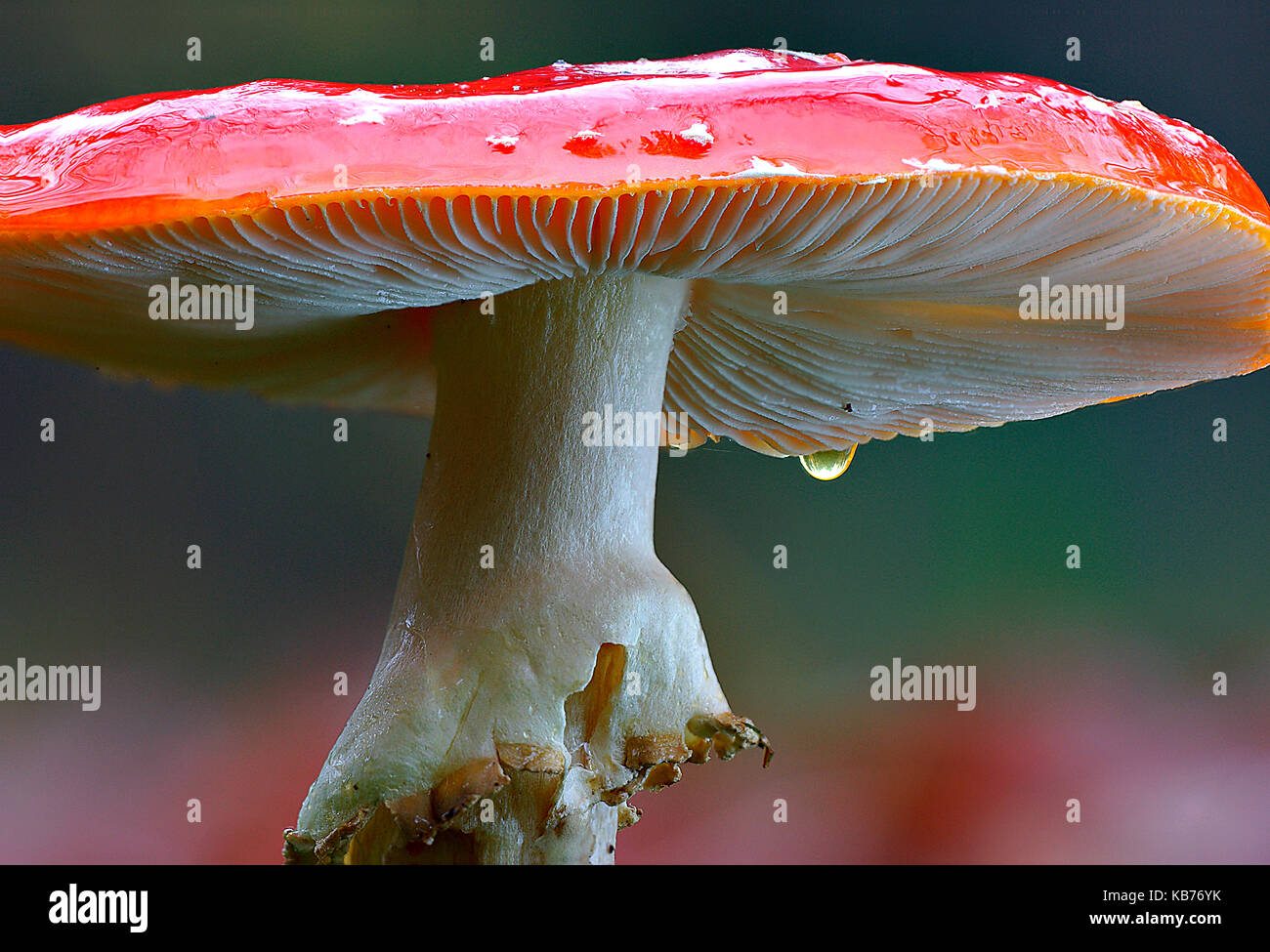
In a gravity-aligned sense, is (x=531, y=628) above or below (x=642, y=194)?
below

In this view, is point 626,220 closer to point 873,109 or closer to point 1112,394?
point 873,109

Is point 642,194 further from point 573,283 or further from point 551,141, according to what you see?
point 573,283

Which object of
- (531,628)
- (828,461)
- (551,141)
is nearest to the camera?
(551,141)

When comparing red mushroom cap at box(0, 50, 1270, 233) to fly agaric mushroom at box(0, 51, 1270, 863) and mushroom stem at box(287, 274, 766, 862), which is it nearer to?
fly agaric mushroom at box(0, 51, 1270, 863)

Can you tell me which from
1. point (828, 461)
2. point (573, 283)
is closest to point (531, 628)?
point (573, 283)

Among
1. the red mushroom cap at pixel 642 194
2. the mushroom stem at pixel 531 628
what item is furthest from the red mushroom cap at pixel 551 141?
the mushroom stem at pixel 531 628

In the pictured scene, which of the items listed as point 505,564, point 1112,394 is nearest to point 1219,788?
point 1112,394

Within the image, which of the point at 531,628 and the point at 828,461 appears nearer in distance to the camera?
the point at 531,628


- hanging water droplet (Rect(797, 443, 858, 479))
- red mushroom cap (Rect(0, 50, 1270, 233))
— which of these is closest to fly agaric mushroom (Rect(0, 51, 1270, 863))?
red mushroom cap (Rect(0, 50, 1270, 233))
